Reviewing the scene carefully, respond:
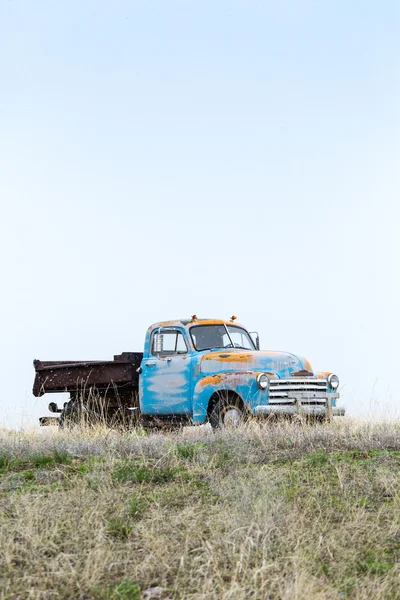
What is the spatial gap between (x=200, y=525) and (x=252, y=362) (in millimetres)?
6940

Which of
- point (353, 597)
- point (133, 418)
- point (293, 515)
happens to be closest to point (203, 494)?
point (293, 515)

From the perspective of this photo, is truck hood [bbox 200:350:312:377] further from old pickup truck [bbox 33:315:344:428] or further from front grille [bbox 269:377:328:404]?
front grille [bbox 269:377:328:404]

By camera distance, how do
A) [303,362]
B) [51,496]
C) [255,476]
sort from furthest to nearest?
1. [303,362]
2. [255,476]
3. [51,496]

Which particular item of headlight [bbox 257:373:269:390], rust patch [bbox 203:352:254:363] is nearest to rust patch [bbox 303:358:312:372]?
rust patch [bbox 203:352:254:363]

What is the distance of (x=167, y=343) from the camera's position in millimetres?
13742

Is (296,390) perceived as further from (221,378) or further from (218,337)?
(218,337)

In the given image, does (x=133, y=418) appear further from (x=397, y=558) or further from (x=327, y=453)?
(x=397, y=558)

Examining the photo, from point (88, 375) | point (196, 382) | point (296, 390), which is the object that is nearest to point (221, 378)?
point (196, 382)

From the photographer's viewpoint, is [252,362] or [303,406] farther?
[252,362]

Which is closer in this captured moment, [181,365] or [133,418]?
[181,365]

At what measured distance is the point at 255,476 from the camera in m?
7.35

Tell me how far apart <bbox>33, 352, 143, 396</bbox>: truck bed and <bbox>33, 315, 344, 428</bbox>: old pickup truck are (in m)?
0.02

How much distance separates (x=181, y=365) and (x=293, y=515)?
754 centimetres

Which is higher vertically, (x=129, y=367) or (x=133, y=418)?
(x=129, y=367)
